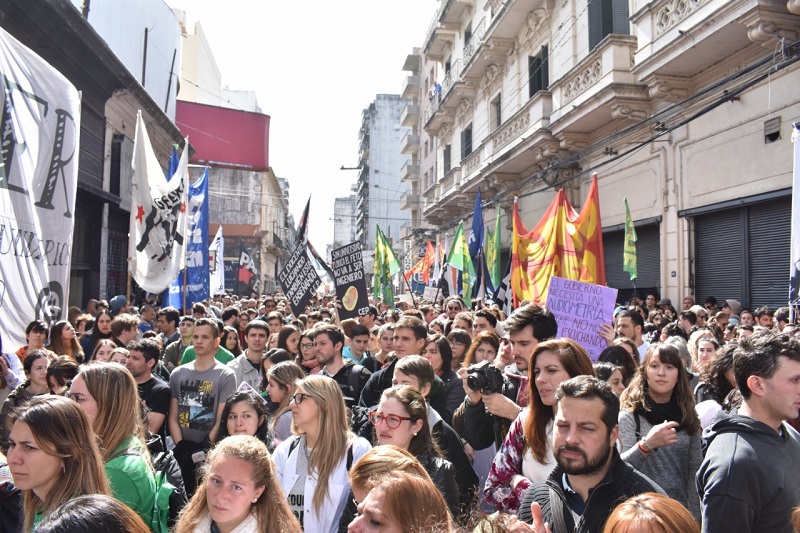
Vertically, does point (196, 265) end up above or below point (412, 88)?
below

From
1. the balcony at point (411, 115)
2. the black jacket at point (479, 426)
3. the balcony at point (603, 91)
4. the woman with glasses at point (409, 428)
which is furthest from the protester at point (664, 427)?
the balcony at point (411, 115)

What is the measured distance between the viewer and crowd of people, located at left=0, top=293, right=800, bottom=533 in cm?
233

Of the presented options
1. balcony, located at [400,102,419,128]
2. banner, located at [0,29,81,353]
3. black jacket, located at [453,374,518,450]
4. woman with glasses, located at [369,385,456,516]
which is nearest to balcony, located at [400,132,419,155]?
balcony, located at [400,102,419,128]

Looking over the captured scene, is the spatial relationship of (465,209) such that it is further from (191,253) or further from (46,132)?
(46,132)

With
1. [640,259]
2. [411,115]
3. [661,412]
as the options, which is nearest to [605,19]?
[640,259]

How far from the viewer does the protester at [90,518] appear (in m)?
1.58

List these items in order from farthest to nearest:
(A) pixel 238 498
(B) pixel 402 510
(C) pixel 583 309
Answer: (C) pixel 583 309, (A) pixel 238 498, (B) pixel 402 510

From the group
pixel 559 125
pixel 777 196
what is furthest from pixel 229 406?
pixel 559 125

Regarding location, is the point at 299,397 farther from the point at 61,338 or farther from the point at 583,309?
the point at 61,338

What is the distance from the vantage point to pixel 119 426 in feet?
10.0

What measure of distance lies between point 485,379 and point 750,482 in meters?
1.35

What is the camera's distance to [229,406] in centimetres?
429

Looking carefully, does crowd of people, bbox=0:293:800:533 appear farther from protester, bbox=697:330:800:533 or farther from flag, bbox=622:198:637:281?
flag, bbox=622:198:637:281

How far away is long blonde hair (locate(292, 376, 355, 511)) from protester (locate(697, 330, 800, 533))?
1.84 metres
